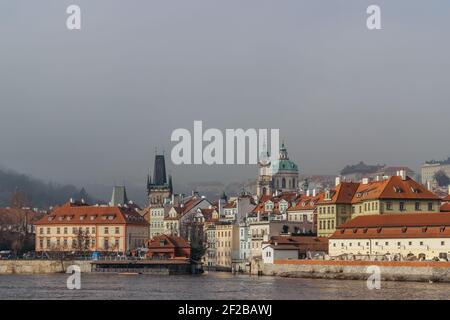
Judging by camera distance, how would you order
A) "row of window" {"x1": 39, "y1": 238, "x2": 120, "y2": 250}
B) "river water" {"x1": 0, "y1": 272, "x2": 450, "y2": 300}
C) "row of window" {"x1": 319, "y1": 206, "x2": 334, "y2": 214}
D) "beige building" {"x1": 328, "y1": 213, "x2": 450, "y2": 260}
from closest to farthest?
"river water" {"x1": 0, "y1": 272, "x2": 450, "y2": 300}
"beige building" {"x1": 328, "y1": 213, "x2": 450, "y2": 260}
"row of window" {"x1": 319, "y1": 206, "x2": 334, "y2": 214}
"row of window" {"x1": 39, "y1": 238, "x2": 120, "y2": 250}

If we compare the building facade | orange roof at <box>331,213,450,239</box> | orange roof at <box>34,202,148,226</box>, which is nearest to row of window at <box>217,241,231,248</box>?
orange roof at <box>34,202,148,226</box>

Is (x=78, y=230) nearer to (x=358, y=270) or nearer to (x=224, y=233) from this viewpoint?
(x=224, y=233)

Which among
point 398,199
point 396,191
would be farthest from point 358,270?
point 396,191

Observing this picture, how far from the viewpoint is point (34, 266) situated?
122125mm

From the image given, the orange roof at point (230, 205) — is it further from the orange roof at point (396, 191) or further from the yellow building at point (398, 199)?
the yellow building at point (398, 199)

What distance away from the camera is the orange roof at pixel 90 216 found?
141 metres

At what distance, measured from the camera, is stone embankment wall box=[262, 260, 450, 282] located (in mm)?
84125

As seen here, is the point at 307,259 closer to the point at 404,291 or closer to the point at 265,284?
the point at 265,284

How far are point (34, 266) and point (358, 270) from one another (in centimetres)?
4275

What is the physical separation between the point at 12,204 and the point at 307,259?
66636 millimetres

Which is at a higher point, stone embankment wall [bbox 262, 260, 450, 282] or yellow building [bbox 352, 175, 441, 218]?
yellow building [bbox 352, 175, 441, 218]

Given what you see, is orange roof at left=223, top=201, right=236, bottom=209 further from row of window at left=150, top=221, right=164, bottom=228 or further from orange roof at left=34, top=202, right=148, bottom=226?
row of window at left=150, top=221, right=164, bottom=228

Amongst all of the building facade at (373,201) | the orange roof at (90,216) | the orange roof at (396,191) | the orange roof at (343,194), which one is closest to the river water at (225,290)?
the building facade at (373,201)

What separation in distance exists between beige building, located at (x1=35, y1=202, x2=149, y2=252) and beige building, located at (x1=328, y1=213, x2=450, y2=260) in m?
41.9
